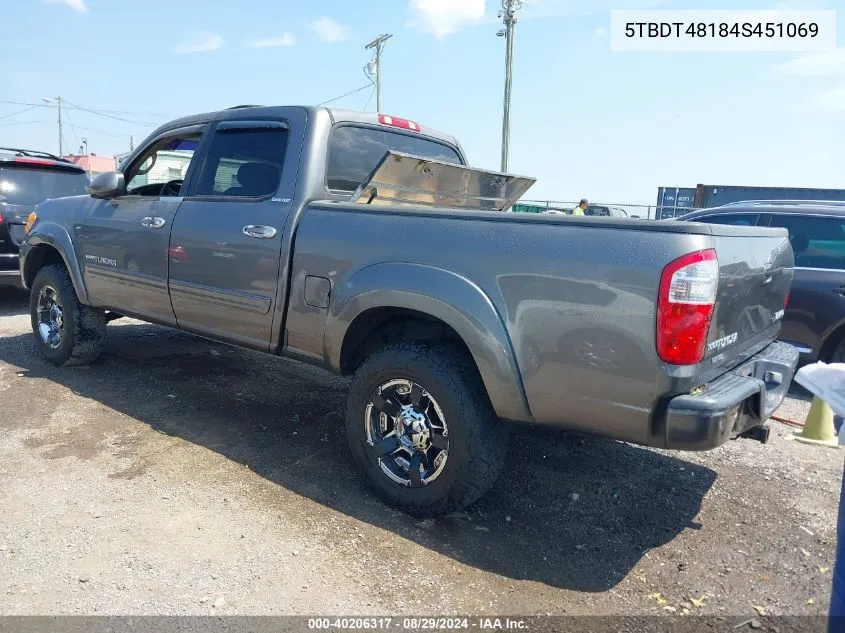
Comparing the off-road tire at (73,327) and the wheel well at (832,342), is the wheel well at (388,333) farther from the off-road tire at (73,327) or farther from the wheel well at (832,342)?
the wheel well at (832,342)

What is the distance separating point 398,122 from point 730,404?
9.47ft

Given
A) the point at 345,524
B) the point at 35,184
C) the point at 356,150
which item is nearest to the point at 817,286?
the point at 356,150

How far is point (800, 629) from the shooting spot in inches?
97.3

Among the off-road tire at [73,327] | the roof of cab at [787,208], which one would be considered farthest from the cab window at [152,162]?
the roof of cab at [787,208]

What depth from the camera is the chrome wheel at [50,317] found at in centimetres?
537

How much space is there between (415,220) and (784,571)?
2354 mm

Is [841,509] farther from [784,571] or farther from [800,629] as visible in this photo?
[784,571]

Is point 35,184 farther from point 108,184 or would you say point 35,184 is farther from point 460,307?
point 460,307

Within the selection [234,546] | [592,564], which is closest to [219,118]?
[234,546]

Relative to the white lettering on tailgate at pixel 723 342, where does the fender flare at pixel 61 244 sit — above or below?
above

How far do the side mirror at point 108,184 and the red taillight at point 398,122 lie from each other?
2058mm

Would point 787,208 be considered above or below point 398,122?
below

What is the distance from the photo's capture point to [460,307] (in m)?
2.84

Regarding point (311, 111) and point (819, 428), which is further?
point (819, 428)
